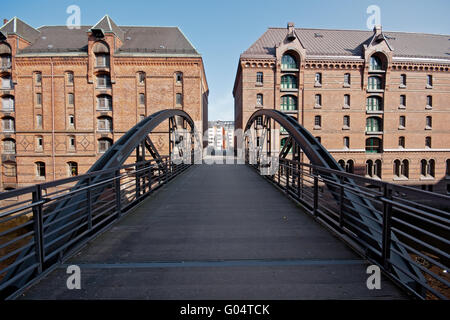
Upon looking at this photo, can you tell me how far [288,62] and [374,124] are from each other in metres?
10.6

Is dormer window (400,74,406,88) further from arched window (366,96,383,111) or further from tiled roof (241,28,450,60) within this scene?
arched window (366,96,383,111)

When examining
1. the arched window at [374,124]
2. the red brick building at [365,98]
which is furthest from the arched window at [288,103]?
the arched window at [374,124]

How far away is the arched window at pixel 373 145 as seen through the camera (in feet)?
76.0

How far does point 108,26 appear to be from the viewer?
21078 mm

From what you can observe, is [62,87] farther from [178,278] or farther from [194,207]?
[178,278]

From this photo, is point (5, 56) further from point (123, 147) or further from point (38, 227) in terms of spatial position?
point (38, 227)

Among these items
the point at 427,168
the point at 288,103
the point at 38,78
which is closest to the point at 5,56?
the point at 38,78

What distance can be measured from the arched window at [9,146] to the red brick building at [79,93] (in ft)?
0.69

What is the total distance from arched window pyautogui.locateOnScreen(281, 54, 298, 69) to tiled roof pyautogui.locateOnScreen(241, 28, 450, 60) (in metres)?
1.27

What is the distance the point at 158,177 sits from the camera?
6.60 m

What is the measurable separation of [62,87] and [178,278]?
81.9ft

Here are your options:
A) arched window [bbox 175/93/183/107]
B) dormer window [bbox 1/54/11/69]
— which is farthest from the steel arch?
dormer window [bbox 1/54/11/69]

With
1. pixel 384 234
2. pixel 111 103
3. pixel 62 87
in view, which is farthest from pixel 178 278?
pixel 62 87

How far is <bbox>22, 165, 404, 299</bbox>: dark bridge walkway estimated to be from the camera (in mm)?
2066
